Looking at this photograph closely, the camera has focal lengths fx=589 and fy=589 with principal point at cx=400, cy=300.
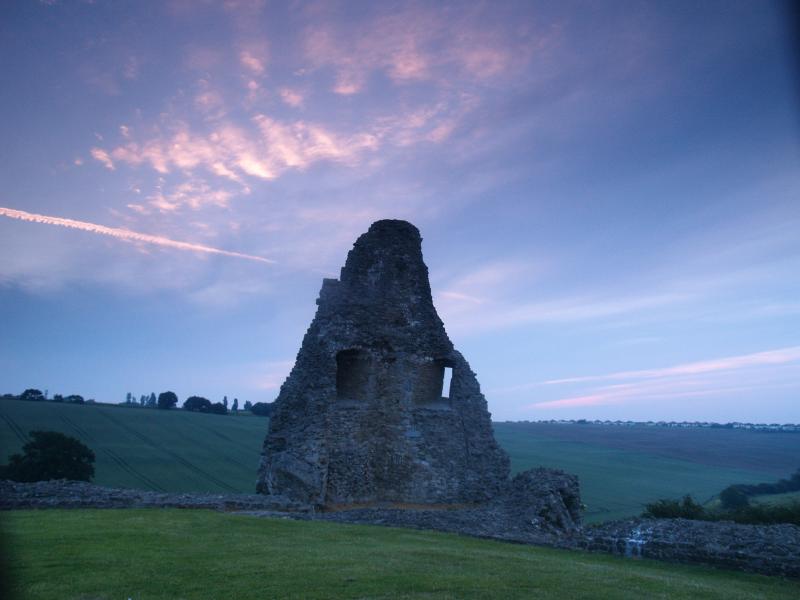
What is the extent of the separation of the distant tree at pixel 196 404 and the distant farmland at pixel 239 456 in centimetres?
810

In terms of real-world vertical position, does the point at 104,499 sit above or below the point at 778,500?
above

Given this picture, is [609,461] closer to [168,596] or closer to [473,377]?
[473,377]

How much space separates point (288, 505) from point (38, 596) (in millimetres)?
9880

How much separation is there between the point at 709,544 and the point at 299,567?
7351 millimetres

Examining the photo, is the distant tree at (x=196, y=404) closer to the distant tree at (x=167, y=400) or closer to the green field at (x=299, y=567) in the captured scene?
the distant tree at (x=167, y=400)

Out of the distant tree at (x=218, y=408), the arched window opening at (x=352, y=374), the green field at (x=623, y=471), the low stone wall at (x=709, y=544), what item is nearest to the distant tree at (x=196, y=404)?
the distant tree at (x=218, y=408)

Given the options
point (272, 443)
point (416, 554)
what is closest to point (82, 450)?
point (272, 443)

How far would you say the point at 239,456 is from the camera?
150 ft

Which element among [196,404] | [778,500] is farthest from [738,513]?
[196,404]

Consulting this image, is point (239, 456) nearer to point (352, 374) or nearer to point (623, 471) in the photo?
point (352, 374)

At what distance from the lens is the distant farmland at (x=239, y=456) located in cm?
3822

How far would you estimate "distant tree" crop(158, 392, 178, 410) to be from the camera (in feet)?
230

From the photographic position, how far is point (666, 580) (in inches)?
328

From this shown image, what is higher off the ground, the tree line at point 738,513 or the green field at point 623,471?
the tree line at point 738,513
